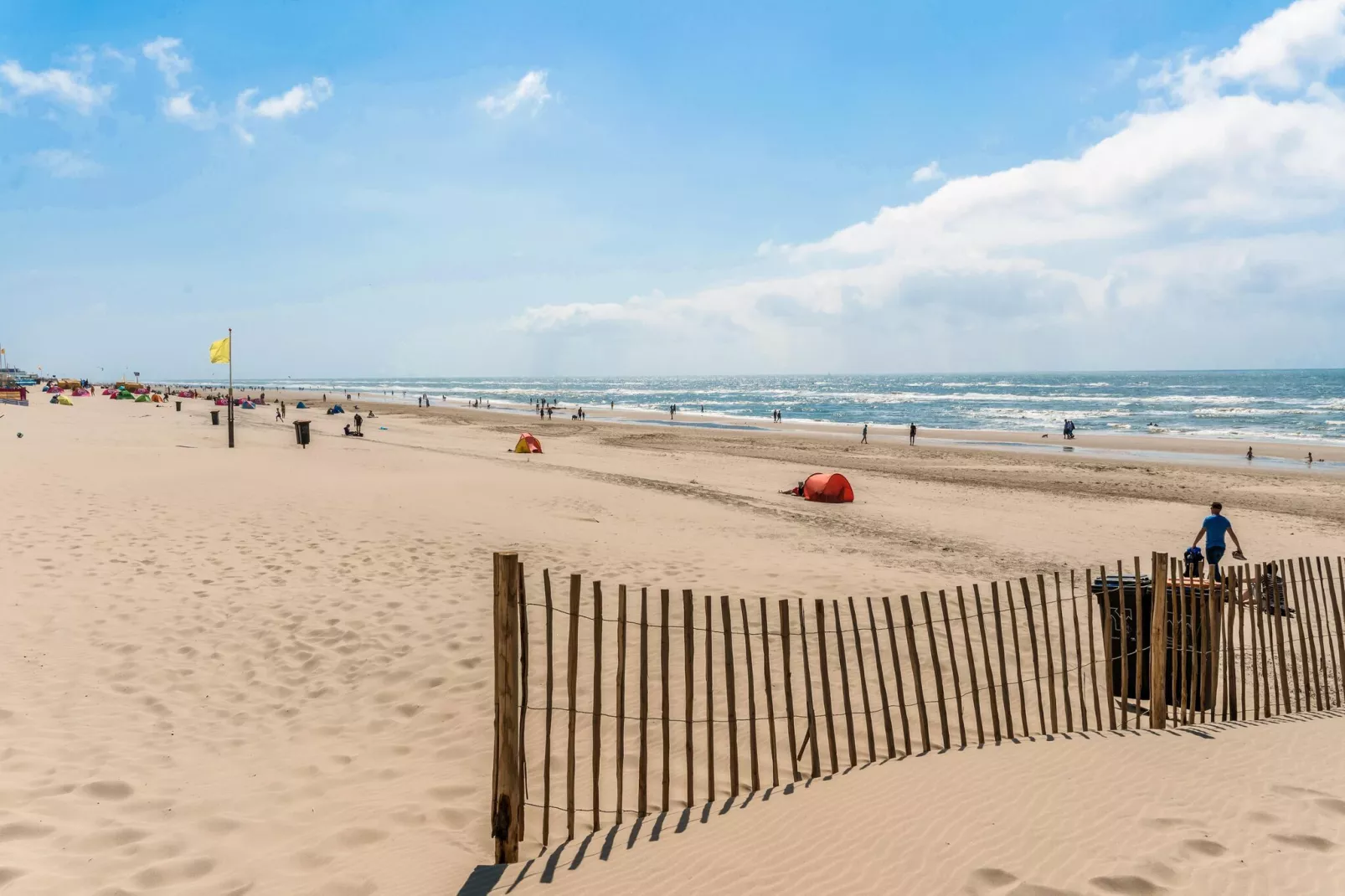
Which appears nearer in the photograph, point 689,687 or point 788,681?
point 689,687

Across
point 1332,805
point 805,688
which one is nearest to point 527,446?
point 805,688

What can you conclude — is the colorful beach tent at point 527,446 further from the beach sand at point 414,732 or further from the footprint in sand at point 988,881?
the footprint in sand at point 988,881

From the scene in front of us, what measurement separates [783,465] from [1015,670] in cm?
2258

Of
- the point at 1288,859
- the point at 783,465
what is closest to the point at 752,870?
the point at 1288,859

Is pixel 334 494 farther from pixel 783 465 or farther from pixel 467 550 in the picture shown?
pixel 783 465

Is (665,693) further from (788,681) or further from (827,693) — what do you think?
(827,693)

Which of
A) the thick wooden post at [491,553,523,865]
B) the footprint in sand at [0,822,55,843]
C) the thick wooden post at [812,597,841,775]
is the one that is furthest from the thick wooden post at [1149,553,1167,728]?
the footprint in sand at [0,822,55,843]

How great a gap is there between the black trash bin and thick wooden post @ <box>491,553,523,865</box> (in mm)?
5394

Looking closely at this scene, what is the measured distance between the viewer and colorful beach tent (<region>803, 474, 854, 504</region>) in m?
19.4

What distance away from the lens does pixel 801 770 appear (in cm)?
555

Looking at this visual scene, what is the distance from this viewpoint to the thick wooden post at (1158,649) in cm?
623

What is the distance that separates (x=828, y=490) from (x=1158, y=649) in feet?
43.0

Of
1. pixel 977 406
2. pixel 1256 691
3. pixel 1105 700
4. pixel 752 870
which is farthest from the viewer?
pixel 977 406

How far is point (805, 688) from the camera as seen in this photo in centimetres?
660
